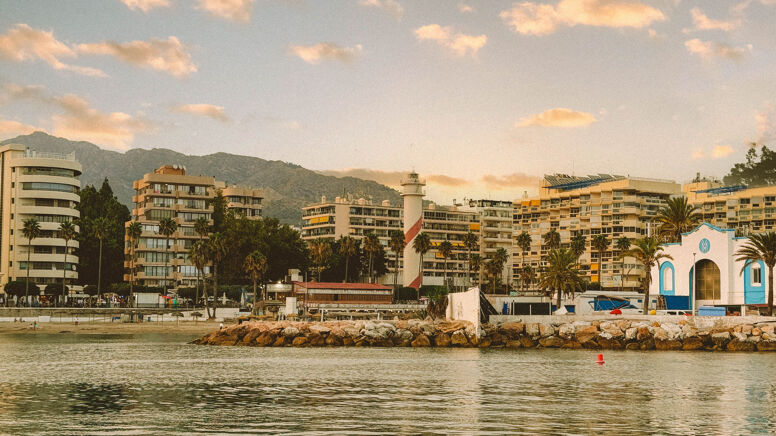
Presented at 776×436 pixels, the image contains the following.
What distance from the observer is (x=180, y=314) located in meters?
127

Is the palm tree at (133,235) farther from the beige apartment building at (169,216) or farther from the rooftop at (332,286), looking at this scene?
the rooftop at (332,286)

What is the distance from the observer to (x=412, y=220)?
158 metres

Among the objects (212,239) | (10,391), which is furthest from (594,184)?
(10,391)

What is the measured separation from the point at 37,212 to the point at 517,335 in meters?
87.4

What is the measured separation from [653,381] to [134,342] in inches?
2282

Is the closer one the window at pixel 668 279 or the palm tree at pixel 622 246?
the window at pixel 668 279

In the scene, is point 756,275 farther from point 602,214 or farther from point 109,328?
point 602,214

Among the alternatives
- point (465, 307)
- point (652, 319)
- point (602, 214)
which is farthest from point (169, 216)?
point (652, 319)

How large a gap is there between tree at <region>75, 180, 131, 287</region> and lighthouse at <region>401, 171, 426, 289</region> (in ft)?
161

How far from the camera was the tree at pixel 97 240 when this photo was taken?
146000 millimetres

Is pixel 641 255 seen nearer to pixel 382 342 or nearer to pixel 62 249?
pixel 382 342

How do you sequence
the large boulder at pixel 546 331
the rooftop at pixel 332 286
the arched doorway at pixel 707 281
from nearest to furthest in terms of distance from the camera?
the large boulder at pixel 546 331 < the arched doorway at pixel 707 281 < the rooftop at pixel 332 286

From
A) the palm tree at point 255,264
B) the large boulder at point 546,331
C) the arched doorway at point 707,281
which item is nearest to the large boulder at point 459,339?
the large boulder at point 546,331

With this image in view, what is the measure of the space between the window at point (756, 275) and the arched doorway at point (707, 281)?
3950mm
